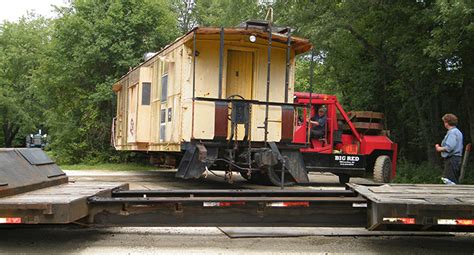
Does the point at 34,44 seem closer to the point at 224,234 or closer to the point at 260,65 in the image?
the point at 260,65

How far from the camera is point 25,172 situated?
252 inches

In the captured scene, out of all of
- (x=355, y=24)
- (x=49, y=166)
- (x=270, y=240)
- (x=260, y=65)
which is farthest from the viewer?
(x=355, y=24)

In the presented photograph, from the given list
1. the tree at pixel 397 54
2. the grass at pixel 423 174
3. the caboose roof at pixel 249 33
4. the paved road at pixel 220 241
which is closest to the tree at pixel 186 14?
the tree at pixel 397 54

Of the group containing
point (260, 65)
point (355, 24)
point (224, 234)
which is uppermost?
point (355, 24)

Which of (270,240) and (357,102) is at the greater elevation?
(357,102)

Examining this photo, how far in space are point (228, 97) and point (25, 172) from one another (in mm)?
5017

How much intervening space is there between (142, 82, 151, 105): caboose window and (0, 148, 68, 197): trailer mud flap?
5996mm

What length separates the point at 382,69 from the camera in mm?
18859

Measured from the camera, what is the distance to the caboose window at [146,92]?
44.0 feet

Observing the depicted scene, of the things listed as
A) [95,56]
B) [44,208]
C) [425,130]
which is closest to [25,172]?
[44,208]

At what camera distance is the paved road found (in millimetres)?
5938

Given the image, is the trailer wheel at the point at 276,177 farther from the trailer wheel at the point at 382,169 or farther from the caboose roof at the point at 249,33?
the trailer wheel at the point at 382,169

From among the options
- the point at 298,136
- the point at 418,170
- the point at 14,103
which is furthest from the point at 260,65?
the point at 14,103

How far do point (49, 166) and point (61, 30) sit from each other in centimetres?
Result: 1827
